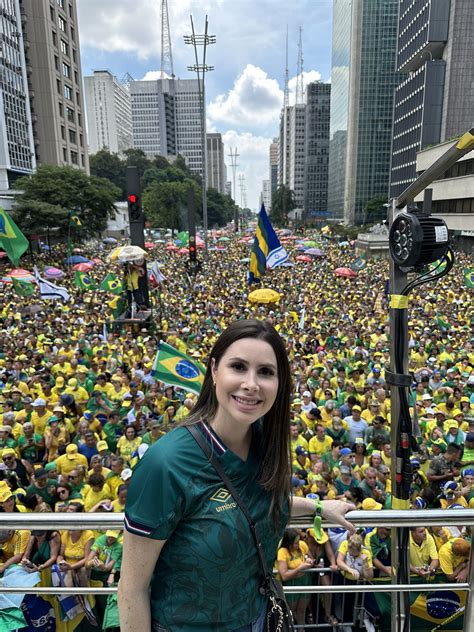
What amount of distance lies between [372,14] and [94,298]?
317 ft

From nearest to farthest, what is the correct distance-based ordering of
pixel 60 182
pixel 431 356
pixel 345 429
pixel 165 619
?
pixel 165 619, pixel 345 429, pixel 431 356, pixel 60 182

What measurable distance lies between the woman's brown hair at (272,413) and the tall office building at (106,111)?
183425mm

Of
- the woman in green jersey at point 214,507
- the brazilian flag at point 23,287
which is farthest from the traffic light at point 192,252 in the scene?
the woman in green jersey at point 214,507

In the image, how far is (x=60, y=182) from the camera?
38.7m

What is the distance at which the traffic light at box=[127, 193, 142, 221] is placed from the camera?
15.6m

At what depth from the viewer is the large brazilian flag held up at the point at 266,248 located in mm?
16891

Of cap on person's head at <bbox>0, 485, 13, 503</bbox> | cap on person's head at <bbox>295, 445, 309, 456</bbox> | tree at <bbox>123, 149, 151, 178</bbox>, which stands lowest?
cap on person's head at <bbox>295, 445, 309, 456</bbox>

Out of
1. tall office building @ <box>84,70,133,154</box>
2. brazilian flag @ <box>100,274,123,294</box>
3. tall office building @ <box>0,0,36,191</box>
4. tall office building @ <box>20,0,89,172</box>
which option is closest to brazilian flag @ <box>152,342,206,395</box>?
brazilian flag @ <box>100,274,123,294</box>

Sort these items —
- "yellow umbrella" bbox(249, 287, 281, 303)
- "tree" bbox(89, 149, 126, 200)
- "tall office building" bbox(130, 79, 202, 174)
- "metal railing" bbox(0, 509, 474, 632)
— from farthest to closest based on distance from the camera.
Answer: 1. "tall office building" bbox(130, 79, 202, 174)
2. "tree" bbox(89, 149, 126, 200)
3. "yellow umbrella" bbox(249, 287, 281, 303)
4. "metal railing" bbox(0, 509, 474, 632)

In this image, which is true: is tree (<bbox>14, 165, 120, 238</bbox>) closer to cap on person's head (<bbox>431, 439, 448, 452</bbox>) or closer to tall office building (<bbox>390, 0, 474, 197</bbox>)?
cap on person's head (<bbox>431, 439, 448, 452</bbox>)

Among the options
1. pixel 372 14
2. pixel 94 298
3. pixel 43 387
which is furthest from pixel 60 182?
pixel 372 14

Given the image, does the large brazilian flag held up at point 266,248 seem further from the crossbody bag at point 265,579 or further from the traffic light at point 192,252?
the crossbody bag at point 265,579

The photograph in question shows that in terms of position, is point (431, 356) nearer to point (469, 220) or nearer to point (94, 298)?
point (94, 298)

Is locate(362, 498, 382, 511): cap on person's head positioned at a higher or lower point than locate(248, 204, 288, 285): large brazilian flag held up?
lower
